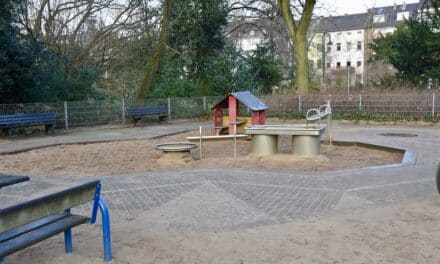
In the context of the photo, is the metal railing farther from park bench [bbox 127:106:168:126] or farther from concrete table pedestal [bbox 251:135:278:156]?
concrete table pedestal [bbox 251:135:278:156]

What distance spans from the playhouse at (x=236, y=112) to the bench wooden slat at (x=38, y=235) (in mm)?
8513

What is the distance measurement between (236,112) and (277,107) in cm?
906

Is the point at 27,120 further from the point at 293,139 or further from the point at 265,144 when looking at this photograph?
the point at 293,139

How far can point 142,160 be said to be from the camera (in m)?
10.2

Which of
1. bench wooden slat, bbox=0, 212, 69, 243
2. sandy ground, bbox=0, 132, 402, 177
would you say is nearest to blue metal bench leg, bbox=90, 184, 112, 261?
bench wooden slat, bbox=0, 212, 69, 243

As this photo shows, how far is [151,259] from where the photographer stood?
4152mm

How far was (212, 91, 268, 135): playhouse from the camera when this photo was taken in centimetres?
1281

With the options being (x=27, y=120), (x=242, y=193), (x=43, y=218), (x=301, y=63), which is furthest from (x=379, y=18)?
(x=43, y=218)

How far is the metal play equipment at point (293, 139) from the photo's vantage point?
31.2 ft

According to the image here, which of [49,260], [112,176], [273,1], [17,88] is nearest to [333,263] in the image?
[49,260]

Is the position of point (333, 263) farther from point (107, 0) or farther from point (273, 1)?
point (273, 1)

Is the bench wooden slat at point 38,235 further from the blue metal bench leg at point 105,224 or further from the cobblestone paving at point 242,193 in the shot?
the cobblestone paving at point 242,193

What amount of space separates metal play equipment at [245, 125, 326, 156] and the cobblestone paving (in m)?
1.38

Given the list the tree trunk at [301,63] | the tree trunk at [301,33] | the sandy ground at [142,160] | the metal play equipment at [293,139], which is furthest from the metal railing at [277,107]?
the metal play equipment at [293,139]
